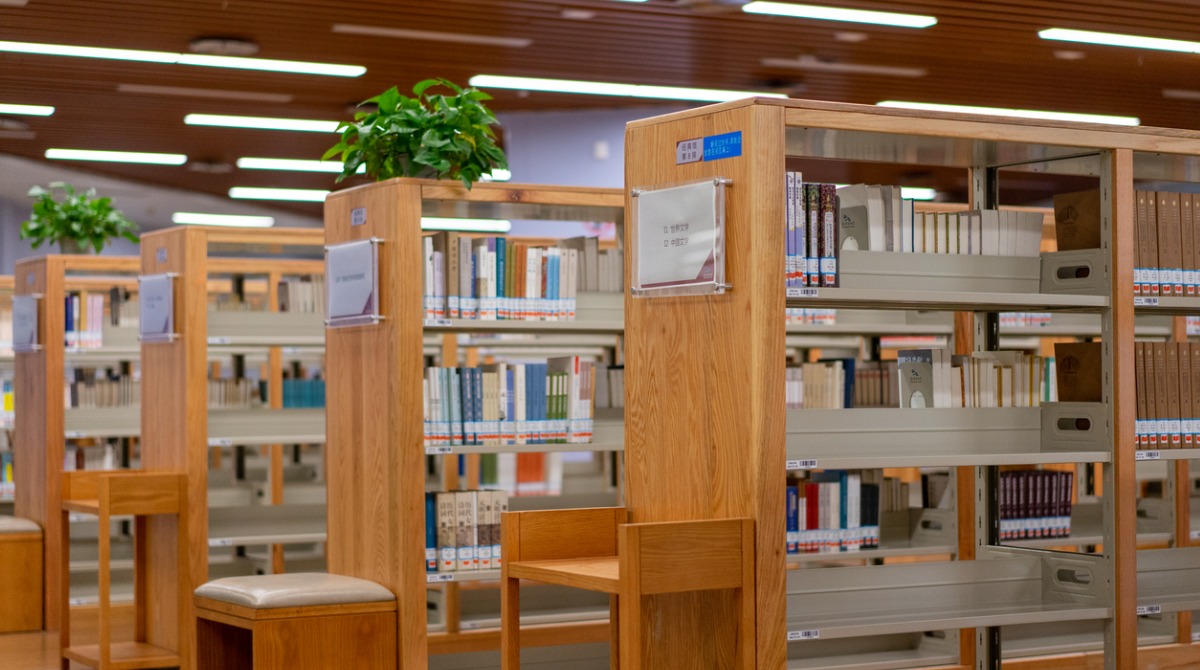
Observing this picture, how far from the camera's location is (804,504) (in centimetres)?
579

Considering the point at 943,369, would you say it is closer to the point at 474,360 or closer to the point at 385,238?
the point at 385,238

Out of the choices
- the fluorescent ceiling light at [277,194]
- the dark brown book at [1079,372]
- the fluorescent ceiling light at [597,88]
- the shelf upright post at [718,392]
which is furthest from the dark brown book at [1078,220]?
the fluorescent ceiling light at [277,194]

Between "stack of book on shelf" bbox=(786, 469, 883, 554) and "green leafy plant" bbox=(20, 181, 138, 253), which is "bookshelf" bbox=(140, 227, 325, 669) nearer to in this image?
"green leafy plant" bbox=(20, 181, 138, 253)

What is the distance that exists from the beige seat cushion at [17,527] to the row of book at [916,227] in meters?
5.15

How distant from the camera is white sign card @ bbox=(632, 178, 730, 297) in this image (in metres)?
3.56

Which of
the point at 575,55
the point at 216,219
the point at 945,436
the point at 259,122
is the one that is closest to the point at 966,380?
the point at 945,436

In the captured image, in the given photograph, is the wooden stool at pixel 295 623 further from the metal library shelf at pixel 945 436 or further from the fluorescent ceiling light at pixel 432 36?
the fluorescent ceiling light at pixel 432 36

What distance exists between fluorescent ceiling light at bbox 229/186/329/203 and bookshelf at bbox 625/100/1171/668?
12.1m

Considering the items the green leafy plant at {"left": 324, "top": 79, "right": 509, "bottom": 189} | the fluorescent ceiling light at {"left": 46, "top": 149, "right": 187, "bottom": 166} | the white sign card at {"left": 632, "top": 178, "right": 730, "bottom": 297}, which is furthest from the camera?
the fluorescent ceiling light at {"left": 46, "top": 149, "right": 187, "bottom": 166}

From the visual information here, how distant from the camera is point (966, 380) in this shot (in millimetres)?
4348

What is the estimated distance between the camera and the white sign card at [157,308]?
6.22 m

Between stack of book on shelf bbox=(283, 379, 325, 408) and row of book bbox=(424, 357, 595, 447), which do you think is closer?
row of book bbox=(424, 357, 595, 447)

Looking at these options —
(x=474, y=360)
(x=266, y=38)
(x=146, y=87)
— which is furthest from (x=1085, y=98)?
(x=146, y=87)

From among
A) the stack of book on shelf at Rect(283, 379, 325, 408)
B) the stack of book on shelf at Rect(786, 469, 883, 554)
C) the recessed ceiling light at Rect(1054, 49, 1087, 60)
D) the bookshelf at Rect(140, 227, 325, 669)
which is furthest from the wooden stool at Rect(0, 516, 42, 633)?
the recessed ceiling light at Rect(1054, 49, 1087, 60)
